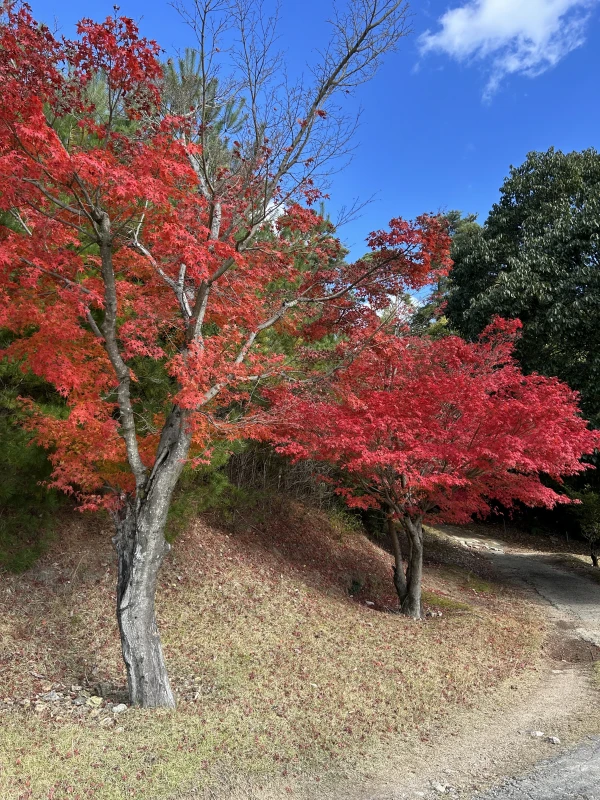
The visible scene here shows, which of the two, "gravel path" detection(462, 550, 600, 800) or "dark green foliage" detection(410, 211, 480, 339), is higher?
"dark green foliage" detection(410, 211, 480, 339)

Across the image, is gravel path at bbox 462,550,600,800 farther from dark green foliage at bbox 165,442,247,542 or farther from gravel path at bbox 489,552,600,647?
dark green foliage at bbox 165,442,247,542

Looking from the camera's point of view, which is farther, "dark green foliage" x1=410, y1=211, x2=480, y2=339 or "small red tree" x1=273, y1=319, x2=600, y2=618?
"dark green foliage" x1=410, y1=211, x2=480, y2=339

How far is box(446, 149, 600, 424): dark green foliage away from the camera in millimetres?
11617

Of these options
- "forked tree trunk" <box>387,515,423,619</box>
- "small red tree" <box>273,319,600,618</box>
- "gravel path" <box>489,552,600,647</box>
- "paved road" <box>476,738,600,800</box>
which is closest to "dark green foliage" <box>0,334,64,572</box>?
"small red tree" <box>273,319,600,618</box>

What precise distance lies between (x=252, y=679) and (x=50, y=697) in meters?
2.12

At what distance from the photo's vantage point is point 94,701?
5.32 m

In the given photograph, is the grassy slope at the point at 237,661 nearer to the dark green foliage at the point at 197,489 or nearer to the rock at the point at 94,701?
the rock at the point at 94,701

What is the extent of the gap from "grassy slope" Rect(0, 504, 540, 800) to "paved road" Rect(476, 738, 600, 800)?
3.56 ft

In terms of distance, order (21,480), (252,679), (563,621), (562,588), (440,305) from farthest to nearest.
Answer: (562,588) < (440,305) < (563,621) < (21,480) < (252,679)

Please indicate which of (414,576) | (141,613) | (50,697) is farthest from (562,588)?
(50,697)

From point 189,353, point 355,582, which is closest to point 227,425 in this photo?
point 189,353

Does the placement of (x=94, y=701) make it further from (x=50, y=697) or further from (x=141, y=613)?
(x=141, y=613)

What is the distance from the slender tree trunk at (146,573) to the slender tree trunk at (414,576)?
17.5 feet

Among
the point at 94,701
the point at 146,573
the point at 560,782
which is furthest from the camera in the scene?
the point at 146,573
